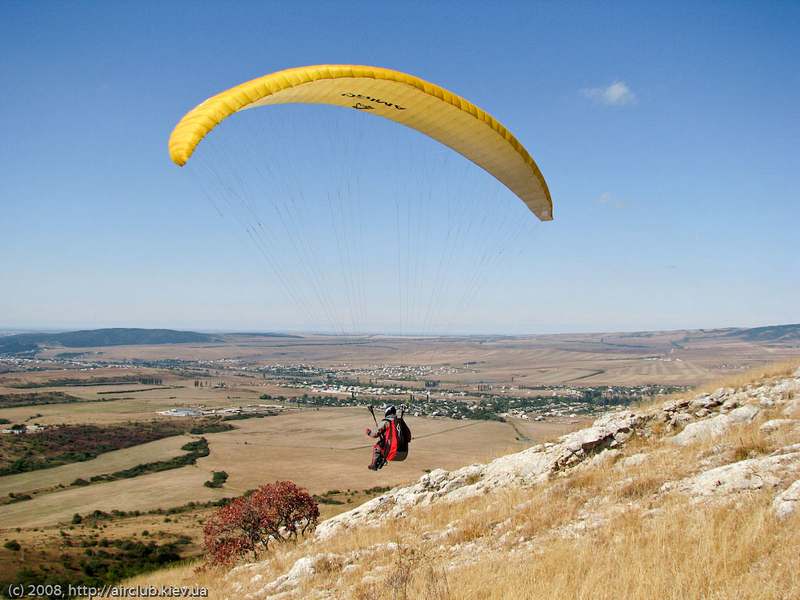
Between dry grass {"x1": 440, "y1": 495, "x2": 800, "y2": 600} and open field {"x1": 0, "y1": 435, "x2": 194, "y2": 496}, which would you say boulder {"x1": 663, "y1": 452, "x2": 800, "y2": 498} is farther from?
open field {"x1": 0, "y1": 435, "x2": 194, "y2": 496}

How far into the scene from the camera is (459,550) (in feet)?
28.7

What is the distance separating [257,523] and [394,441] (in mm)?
9002

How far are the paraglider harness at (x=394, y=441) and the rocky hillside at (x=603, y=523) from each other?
1738mm

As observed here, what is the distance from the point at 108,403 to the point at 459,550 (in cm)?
12300

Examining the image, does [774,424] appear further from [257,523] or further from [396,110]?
[257,523]

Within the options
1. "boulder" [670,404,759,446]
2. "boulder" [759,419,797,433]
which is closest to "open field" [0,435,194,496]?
"boulder" [670,404,759,446]

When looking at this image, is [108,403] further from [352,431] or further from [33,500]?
[33,500]

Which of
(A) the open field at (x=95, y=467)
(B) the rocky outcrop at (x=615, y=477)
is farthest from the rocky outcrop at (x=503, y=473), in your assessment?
(A) the open field at (x=95, y=467)

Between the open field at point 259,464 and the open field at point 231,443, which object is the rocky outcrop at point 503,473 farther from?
the open field at point 259,464

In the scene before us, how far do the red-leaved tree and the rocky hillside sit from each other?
4.04ft

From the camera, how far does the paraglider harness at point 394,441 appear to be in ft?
37.6

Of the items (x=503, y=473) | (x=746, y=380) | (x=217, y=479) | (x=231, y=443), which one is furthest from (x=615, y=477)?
(x=231, y=443)

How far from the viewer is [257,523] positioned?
688 inches

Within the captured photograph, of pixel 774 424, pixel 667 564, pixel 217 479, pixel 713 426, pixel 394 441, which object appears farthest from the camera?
pixel 217 479
